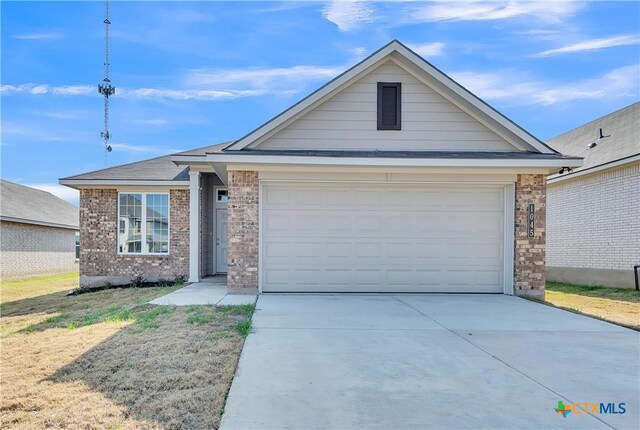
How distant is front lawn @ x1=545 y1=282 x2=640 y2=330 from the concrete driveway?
5.36ft

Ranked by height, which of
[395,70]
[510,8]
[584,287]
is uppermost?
[510,8]

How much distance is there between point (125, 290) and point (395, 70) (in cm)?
950

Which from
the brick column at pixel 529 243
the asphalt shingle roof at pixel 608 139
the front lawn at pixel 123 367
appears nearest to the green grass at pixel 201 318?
the front lawn at pixel 123 367

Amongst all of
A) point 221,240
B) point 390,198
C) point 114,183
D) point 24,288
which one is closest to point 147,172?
point 114,183

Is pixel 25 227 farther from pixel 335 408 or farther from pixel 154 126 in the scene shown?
pixel 335 408

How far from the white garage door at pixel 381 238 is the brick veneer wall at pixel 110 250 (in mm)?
4638

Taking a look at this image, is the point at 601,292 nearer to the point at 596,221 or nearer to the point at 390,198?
the point at 596,221

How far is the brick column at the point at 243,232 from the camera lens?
9.58m

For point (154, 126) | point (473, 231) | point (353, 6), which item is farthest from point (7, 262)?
point (473, 231)

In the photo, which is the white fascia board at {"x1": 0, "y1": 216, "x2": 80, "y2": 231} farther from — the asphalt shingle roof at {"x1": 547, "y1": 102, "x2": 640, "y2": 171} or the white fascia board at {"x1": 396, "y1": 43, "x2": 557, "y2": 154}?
the asphalt shingle roof at {"x1": 547, "y1": 102, "x2": 640, "y2": 171}

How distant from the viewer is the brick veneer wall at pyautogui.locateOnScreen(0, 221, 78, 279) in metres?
18.6

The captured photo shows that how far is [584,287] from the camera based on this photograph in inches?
550

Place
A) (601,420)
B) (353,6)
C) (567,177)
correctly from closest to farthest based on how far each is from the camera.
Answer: (601,420), (353,6), (567,177)

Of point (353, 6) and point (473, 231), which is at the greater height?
point (353, 6)
